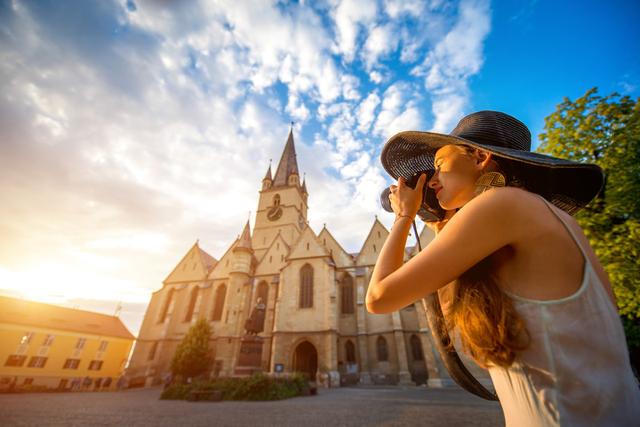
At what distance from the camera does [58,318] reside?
33156 mm

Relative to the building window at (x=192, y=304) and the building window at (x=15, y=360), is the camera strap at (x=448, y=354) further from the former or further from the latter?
the building window at (x=15, y=360)

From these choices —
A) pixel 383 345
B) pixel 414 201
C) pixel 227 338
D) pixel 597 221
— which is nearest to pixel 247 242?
pixel 227 338

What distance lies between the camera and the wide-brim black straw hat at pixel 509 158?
1.25m

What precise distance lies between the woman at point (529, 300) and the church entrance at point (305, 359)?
23184 millimetres

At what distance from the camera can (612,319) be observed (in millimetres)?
840

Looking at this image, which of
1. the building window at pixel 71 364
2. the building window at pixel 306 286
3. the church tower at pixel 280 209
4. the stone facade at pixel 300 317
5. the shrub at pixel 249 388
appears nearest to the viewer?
the shrub at pixel 249 388

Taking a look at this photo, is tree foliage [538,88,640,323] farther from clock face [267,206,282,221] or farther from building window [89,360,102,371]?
building window [89,360,102,371]

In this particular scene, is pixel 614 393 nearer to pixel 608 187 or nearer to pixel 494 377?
pixel 494 377

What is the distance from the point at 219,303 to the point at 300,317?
10190mm

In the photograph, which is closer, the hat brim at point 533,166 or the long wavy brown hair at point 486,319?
the long wavy brown hair at point 486,319

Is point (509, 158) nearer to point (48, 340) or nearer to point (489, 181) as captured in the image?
point (489, 181)

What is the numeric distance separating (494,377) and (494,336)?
0.25m

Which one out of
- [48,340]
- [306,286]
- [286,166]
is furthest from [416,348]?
[48,340]

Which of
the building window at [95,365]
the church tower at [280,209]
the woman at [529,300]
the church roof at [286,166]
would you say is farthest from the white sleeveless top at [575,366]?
the building window at [95,365]
